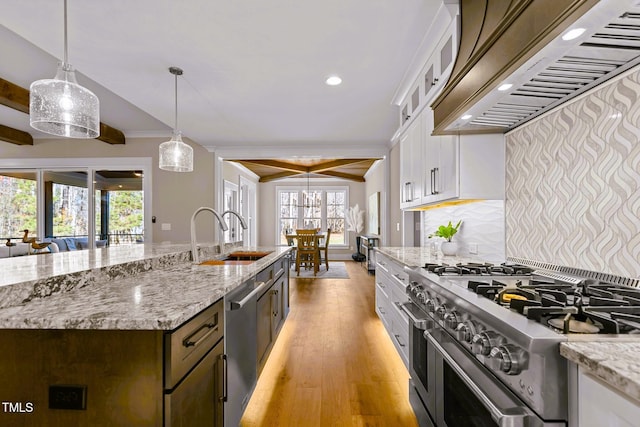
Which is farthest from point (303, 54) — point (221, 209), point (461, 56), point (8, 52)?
point (221, 209)

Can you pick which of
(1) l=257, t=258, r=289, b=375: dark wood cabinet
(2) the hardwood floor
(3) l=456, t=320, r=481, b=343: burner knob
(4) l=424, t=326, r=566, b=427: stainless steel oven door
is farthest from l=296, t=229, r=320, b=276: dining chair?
(3) l=456, t=320, r=481, b=343: burner knob

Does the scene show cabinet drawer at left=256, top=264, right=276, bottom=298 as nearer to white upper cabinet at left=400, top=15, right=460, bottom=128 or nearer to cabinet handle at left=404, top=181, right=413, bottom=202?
cabinet handle at left=404, top=181, right=413, bottom=202

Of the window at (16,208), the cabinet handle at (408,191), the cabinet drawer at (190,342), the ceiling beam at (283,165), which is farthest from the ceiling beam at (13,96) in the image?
the cabinet handle at (408,191)

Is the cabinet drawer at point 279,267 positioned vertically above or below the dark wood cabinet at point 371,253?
above

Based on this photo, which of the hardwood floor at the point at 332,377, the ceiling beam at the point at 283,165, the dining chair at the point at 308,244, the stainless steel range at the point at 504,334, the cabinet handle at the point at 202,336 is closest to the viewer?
the stainless steel range at the point at 504,334

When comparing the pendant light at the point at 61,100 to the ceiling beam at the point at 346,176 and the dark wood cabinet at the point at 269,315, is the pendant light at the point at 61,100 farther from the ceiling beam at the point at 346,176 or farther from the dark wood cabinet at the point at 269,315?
the ceiling beam at the point at 346,176

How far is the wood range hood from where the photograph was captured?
917 millimetres

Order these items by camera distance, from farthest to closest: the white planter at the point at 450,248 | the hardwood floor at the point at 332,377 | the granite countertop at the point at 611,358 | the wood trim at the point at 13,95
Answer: the wood trim at the point at 13,95 < the white planter at the point at 450,248 < the hardwood floor at the point at 332,377 < the granite countertop at the point at 611,358

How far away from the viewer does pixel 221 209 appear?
5523 millimetres

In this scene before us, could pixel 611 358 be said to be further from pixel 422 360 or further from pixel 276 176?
pixel 276 176

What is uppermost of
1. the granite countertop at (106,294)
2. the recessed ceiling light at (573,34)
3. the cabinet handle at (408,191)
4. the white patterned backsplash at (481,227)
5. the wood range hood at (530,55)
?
the wood range hood at (530,55)

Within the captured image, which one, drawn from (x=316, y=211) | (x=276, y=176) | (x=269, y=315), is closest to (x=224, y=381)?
(x=269, y=315)

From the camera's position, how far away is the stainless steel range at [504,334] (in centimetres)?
78

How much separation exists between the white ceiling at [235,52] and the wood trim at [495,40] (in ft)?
1.92
